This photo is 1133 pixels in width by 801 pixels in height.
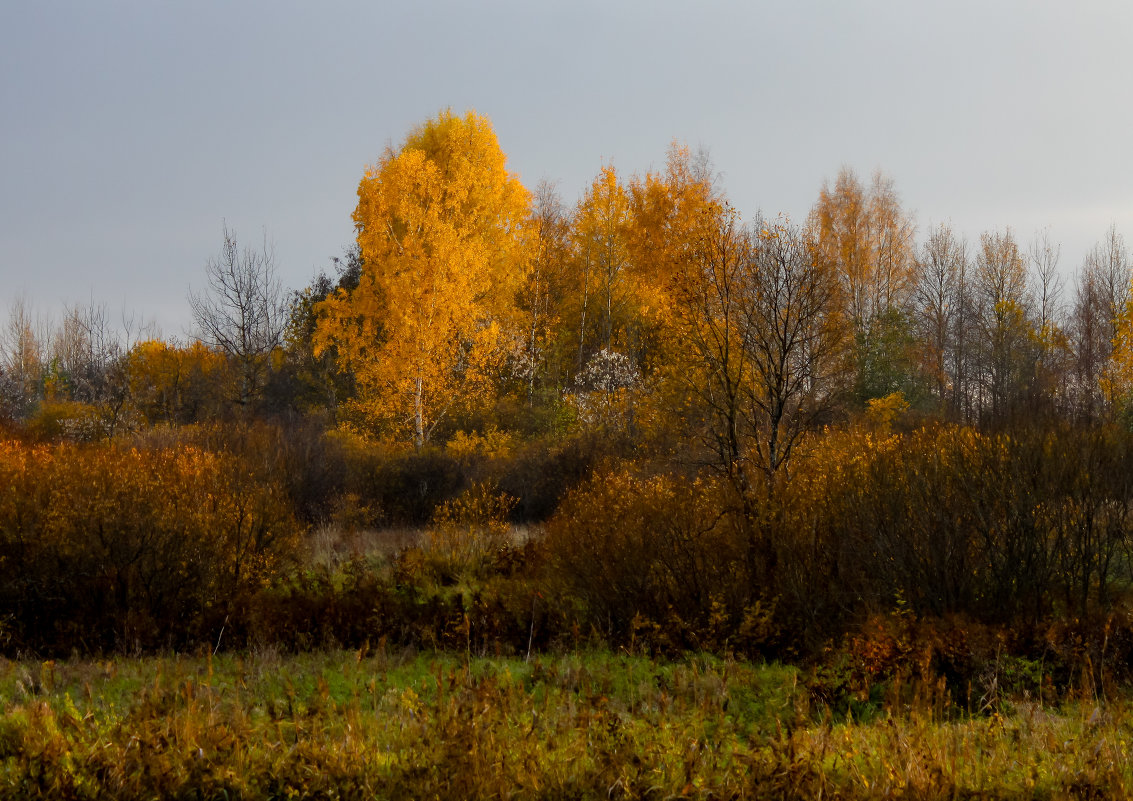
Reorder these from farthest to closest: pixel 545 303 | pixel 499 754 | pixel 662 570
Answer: pixel 545 303 → pixel 662 570 → pixel 499 754

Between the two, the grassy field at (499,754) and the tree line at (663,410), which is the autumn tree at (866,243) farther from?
the grassy field at (499,754)

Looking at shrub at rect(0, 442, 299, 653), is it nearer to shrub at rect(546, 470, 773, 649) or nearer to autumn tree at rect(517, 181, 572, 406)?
shrub at rect(546, 470, 773, 649)

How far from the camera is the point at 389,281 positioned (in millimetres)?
22422

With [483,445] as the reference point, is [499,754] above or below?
below

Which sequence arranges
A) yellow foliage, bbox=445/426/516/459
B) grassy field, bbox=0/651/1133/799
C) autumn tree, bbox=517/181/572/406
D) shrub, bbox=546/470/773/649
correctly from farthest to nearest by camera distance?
1. autumn tree, bbox=517/181/572/406
2. yellow foliage, bbox=445/426/516/459
3. shrub, bbox=546/470/773/649
4. grassy field, bbox=0/651/1133/799

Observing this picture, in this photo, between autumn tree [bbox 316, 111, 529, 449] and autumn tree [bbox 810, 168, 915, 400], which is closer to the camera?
autumn tree [bbox 316, 111, 529, 449]

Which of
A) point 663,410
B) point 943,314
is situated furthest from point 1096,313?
point 663,410

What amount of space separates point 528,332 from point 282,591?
18915 mm

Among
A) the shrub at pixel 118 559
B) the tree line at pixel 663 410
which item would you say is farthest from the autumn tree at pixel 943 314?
the shrub at pixel 118 559

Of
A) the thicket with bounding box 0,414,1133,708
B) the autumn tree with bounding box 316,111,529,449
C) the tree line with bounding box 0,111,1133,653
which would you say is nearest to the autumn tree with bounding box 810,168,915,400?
the tree line with bounding box 0,111,1133,653

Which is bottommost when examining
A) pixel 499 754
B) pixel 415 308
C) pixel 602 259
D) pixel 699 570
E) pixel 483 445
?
pixel 499 754

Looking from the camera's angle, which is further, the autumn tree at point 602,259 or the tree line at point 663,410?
the autumn tree at point 602,259

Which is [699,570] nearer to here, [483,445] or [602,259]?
[483,445]

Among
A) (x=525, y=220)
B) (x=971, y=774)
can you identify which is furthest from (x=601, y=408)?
(x=971, y=774)
